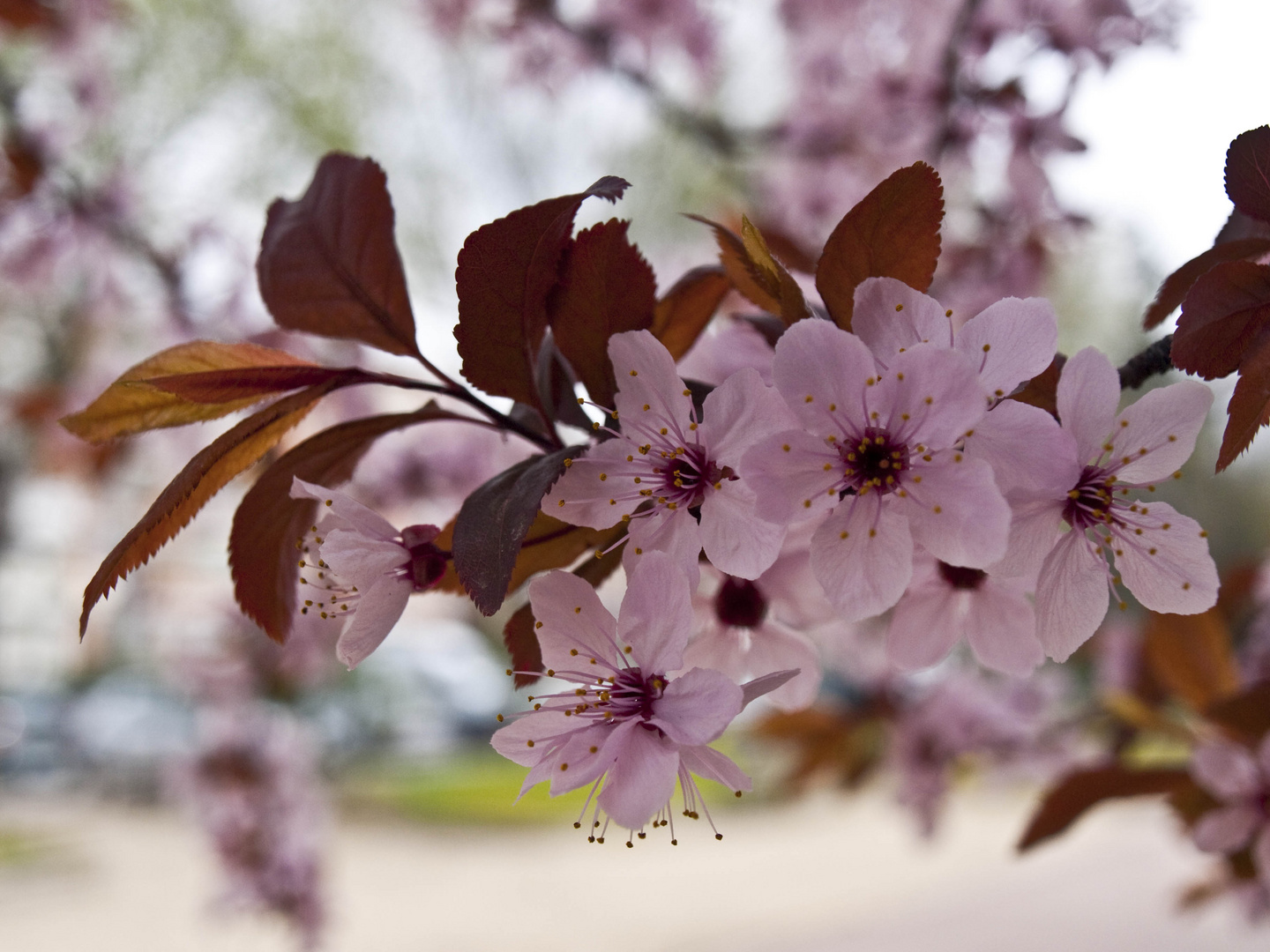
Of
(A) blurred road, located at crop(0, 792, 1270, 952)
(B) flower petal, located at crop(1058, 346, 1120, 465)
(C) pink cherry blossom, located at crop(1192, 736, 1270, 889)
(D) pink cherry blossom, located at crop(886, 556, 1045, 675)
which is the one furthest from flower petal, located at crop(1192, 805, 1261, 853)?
(A) blurred road, located at crop(0, 792, 1270, 952)

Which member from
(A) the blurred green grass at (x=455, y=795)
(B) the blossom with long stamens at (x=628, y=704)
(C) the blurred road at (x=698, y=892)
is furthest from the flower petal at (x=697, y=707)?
(A) the blurred green grass at (x=455, y=795)

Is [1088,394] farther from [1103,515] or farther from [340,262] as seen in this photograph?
[340,262]

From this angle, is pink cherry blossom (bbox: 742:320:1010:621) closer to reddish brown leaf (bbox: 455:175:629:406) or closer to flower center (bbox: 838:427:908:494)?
flower center (bbox: 838:427:908:494)

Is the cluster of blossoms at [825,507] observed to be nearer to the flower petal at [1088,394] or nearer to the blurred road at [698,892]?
the flower petal at [1088,394]

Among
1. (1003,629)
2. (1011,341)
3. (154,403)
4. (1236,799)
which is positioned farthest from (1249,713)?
(154,403)

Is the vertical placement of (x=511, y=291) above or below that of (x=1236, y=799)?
above

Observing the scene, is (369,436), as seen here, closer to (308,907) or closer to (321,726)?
(308,907)

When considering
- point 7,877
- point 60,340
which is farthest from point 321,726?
point 60,340
